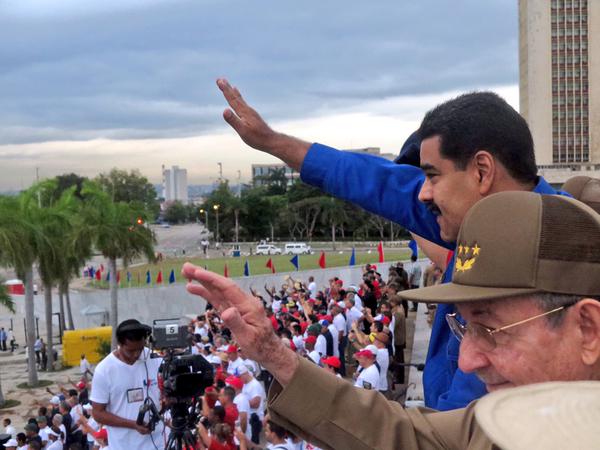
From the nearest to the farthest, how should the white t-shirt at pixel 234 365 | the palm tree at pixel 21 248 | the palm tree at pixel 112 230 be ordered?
the white t-shirt at pixel 234 365 < the palm tree at pixel 21 248 < the palm tree at pixel 112 230

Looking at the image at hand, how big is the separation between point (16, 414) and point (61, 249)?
7986 mm

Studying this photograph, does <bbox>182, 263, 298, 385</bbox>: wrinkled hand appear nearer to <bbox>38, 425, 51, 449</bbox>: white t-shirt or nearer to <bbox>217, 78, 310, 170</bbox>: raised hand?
<bbox>217, 78, 310, 170</bbox>: raised hand

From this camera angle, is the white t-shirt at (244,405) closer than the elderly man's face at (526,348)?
No

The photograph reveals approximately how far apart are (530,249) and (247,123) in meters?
1.14

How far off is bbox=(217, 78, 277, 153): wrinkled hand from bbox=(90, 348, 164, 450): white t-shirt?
3595mm

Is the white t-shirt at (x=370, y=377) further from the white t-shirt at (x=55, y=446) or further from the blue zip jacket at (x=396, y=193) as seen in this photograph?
the blue zip jacket at (x=396, y=193)

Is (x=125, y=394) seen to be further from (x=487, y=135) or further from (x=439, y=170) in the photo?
(x=487, y=135)

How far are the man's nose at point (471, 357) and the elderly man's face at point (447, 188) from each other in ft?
1.90

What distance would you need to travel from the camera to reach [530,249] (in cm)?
143

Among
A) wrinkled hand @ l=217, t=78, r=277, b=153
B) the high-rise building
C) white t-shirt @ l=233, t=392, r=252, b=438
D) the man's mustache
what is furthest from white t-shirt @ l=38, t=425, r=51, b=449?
the high-rise building

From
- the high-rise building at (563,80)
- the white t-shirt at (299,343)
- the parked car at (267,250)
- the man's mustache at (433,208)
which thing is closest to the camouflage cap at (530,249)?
the man's mustache at (433,208)

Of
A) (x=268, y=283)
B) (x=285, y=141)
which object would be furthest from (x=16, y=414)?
(x=285, y=141)

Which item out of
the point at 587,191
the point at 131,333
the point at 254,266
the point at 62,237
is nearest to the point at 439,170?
the point at 587,191

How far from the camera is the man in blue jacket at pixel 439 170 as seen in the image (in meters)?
2.07
